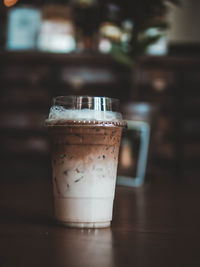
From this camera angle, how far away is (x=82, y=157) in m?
0.79

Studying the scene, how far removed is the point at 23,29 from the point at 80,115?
2.62 meters

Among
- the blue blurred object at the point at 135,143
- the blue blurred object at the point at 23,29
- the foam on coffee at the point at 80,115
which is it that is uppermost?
the blue blurred object at the point at 23,29

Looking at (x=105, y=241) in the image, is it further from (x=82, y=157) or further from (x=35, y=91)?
(x=35, y=91)

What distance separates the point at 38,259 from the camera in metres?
0.53

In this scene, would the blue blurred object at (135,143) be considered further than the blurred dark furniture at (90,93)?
No

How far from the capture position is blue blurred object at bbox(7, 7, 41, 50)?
321 cm

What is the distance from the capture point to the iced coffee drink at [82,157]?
79cm

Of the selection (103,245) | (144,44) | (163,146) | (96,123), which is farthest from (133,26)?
(103,245)

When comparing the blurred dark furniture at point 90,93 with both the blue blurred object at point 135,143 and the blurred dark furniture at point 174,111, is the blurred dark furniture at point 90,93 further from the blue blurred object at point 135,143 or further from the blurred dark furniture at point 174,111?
the blue blurred object at point 135,143

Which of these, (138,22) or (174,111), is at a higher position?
(138,22)

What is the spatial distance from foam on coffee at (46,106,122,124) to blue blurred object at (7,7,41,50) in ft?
8.22

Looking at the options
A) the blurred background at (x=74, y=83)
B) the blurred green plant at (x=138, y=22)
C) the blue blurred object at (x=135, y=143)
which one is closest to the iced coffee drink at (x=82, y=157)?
the blue blurred object at (x=135, y=143)

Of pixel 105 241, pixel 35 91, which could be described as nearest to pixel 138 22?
pixel 35 91

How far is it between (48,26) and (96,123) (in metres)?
2.52
